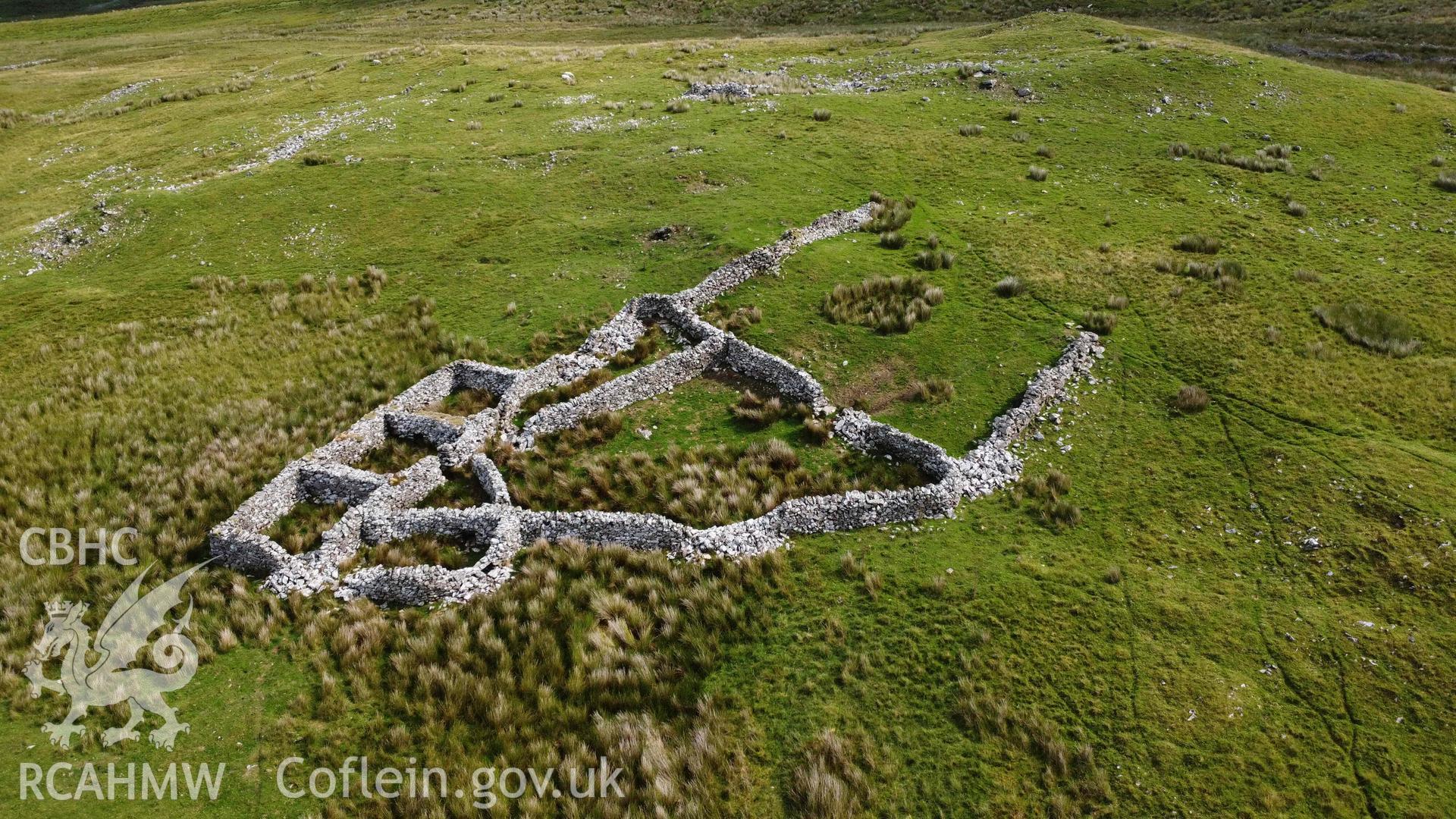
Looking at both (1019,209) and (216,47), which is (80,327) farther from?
(216,47)

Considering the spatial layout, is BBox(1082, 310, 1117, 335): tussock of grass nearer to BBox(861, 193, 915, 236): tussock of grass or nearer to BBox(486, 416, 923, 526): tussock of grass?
BBox(486, 416, 923, 526): tussock of grass

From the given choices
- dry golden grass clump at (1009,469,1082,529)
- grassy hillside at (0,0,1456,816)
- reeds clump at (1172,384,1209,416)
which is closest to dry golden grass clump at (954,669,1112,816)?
grassy hillside at (0,0,1456,816)

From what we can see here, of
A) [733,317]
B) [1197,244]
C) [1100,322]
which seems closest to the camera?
[1100,322]

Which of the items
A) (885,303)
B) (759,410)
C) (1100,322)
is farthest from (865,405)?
(1100,322)

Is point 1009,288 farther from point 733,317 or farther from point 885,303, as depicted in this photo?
point 733,317

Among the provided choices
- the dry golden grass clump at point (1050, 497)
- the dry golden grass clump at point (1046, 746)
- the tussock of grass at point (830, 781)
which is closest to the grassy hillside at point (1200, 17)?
the dry golden grass clump at point (1050, 497)

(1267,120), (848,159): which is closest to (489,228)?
(848,159)

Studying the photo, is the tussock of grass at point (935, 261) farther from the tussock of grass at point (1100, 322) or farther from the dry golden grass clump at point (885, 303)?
the tussock of grass at point (1100, 322)
